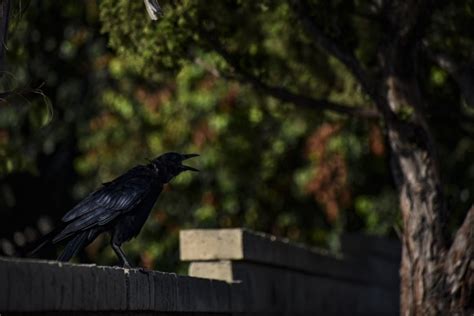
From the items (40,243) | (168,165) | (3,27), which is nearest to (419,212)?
(168,165)

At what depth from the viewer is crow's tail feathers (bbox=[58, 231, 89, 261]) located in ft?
29.6

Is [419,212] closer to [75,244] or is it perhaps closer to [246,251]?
[246,251]

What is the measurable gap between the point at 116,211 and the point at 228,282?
7.61 ft

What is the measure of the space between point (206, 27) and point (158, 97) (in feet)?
22.7

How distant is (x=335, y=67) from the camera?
18281mm

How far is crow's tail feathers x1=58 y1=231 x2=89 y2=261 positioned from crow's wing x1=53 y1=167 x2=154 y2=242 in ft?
0.25

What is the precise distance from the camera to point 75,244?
9172mm

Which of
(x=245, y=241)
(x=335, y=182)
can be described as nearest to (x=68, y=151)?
(x=335, y=182)

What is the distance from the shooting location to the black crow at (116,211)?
915cm

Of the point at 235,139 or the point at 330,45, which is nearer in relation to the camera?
the point at 330,45

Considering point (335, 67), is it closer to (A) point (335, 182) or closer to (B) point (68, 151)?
(A) point (335, 182)

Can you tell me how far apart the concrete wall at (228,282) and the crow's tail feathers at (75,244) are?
1.70ft

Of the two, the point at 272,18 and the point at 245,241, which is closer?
the point at 245,241

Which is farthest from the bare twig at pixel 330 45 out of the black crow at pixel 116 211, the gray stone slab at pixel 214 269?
the black crow at pixel 116 211
